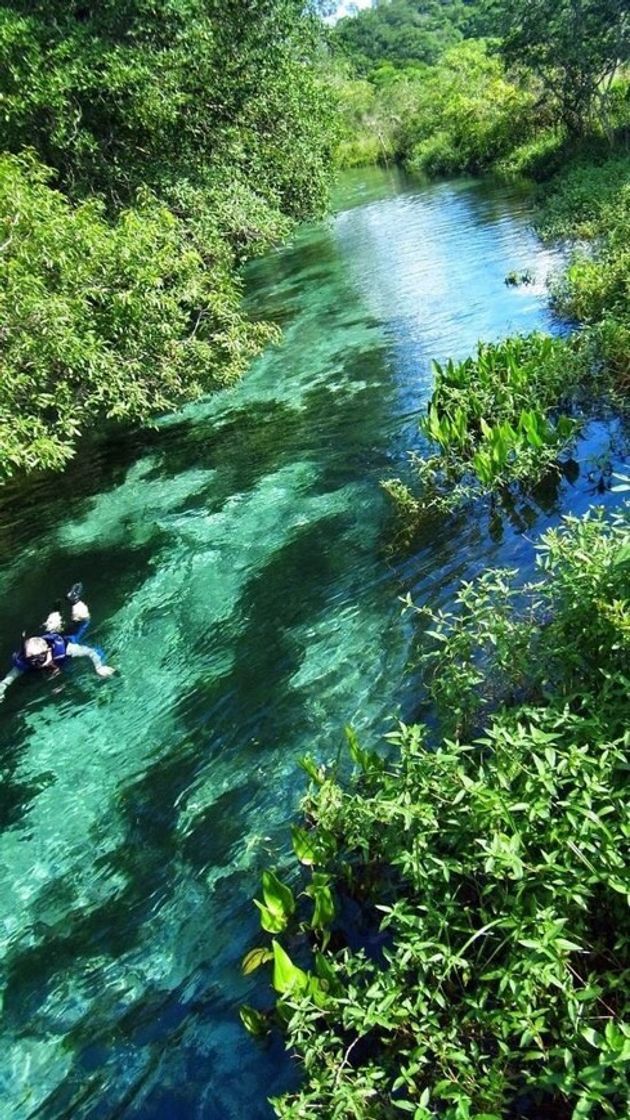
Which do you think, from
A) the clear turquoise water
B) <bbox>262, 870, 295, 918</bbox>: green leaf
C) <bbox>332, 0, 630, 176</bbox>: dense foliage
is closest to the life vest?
the clear turquoise water

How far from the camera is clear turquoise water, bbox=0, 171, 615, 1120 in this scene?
5.37 meters

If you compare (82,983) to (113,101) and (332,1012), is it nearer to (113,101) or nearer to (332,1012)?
(332,1012)

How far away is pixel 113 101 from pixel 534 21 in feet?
65.0

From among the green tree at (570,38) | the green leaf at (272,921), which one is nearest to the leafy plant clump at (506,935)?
the green leaf at (272,921)

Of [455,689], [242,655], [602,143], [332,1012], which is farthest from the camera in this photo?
[602,143]

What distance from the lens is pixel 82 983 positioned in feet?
19.1

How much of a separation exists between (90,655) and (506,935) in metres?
7.25

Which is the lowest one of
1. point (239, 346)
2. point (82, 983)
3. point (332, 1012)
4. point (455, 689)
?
point (82, 983)

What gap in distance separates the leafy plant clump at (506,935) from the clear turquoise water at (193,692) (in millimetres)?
1027

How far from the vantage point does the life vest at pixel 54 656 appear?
386 inches

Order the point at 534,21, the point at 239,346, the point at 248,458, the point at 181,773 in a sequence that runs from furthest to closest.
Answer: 1. the point at 534,21
2. the point at 239,346
3. the point at 248,458
4. the point at 181,773

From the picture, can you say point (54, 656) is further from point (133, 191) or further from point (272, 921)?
point (133, 191)

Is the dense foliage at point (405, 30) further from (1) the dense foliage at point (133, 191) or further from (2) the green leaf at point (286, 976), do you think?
(2) the green leaf at point (286, 976)

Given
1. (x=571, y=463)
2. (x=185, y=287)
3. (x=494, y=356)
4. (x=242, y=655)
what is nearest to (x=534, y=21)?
(x=185, y=287)
